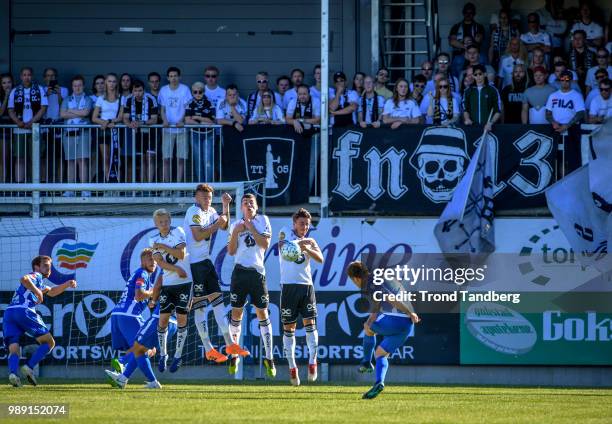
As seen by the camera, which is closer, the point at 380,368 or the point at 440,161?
the point at 380,368

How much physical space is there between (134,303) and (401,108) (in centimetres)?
665

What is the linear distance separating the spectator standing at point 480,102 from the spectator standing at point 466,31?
2.04 meters

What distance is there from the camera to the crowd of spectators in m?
21.5

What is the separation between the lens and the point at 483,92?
21.5m

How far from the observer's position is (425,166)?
2142 centimetres

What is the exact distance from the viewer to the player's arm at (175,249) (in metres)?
17.5

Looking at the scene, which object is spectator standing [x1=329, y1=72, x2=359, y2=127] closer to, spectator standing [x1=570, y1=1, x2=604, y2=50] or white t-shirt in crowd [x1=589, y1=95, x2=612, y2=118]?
white t-shirt in crowd [x1=589, y1=95, x2=612, y2=118]

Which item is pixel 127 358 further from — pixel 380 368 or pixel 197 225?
pixel 380 368

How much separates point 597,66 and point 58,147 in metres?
9.54

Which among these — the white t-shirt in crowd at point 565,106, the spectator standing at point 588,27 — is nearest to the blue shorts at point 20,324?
the white t-shirt in crowd at point 565,106

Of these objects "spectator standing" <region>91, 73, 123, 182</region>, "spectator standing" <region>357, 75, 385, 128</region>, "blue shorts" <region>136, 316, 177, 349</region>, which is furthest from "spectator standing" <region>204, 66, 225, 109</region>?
"blue shorts" <region>136, 316, 177, 349</region>

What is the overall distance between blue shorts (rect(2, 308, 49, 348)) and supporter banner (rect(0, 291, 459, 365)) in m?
3.18

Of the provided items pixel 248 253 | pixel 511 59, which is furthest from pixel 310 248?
pixel 511 59

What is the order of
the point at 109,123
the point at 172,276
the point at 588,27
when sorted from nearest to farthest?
the point at 172,276 < the point at 109,123 < the point at 588,27
